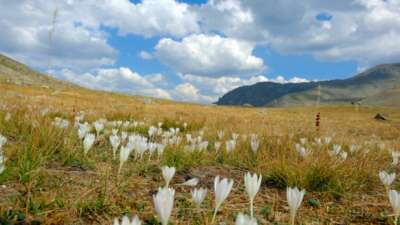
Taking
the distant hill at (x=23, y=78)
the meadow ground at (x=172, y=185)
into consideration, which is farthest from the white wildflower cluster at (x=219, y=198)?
the distant hill at (x=23, y=78)

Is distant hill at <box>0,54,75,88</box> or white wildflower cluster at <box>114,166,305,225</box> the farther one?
distant hill at <box>0,54,75,88</box>

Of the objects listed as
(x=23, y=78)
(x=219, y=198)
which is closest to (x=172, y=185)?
(x=219, y=198)

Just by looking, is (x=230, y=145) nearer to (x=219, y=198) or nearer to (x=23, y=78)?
(x=219, y=198)

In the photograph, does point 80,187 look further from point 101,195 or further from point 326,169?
point 326,169

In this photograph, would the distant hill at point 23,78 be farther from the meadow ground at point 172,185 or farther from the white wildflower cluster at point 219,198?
the white wildflower cluster at point 219,198

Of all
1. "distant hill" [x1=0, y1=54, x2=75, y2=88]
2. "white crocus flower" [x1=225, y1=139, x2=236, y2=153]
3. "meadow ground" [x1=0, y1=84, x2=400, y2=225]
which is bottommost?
"meadow ground" [x1=0, y1=84, x2=400, y2=225]

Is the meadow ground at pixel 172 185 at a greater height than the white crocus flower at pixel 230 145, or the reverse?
the white crocus flower at pixel 230 145

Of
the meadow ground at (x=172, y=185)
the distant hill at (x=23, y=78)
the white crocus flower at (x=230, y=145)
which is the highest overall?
the distant hill at (x=23, y=78)

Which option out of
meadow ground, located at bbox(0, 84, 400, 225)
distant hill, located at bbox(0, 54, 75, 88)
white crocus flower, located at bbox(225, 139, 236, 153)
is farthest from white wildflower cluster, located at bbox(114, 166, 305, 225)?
distant hill, located at bbox(0, 54, 75, 88)

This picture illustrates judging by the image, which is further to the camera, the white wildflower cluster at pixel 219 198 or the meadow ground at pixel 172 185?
the meadow ground at pixel 172 185

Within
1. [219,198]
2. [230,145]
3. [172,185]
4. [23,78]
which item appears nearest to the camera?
[219,198]

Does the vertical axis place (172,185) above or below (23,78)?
below

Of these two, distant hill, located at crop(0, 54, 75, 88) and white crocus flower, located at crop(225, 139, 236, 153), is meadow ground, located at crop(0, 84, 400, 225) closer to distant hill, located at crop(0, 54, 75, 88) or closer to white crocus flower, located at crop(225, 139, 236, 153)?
white crocus flower, located at crop(225, 139, 236, 153)

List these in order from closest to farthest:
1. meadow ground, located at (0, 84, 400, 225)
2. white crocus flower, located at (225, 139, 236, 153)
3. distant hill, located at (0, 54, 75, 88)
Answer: meadow ground, located at (0, 84, 400, 225)
white crocus flower, located at (225, 139, 236, 153)
distant hill, located at (0, 54, 75, 88)
